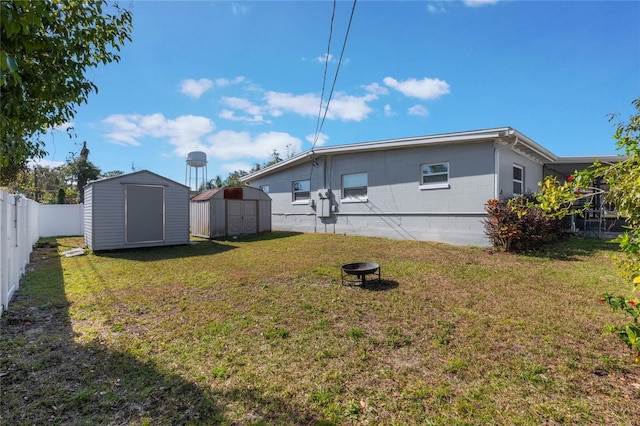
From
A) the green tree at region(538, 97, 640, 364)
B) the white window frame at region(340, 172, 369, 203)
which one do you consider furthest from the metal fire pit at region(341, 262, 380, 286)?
the white window frame at region(340, 172, 369, 203)

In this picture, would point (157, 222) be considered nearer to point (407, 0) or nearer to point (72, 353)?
point (72, 353)

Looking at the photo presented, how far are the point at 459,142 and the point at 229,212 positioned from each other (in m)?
9.84

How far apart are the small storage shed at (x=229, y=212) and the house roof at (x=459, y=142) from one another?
2895 mm

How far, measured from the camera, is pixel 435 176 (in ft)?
34.1

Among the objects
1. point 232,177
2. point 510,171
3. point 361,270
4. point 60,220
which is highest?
point 232,177

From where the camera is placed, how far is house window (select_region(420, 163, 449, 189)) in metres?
10.1

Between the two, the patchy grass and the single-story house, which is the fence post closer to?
the patchy grass

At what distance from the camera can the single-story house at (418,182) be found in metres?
9.37

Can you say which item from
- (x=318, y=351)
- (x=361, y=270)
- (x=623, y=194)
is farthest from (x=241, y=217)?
(x=623, y=194)

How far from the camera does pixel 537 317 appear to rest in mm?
3947

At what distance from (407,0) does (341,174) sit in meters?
7.22

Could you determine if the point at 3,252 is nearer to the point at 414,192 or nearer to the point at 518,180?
the point at 414,192

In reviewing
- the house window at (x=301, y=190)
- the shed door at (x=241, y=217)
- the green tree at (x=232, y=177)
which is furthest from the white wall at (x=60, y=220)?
the green tree at (x=232, y=177)

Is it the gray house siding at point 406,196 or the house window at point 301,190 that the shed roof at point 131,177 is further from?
the gray house siding at point 406,196
